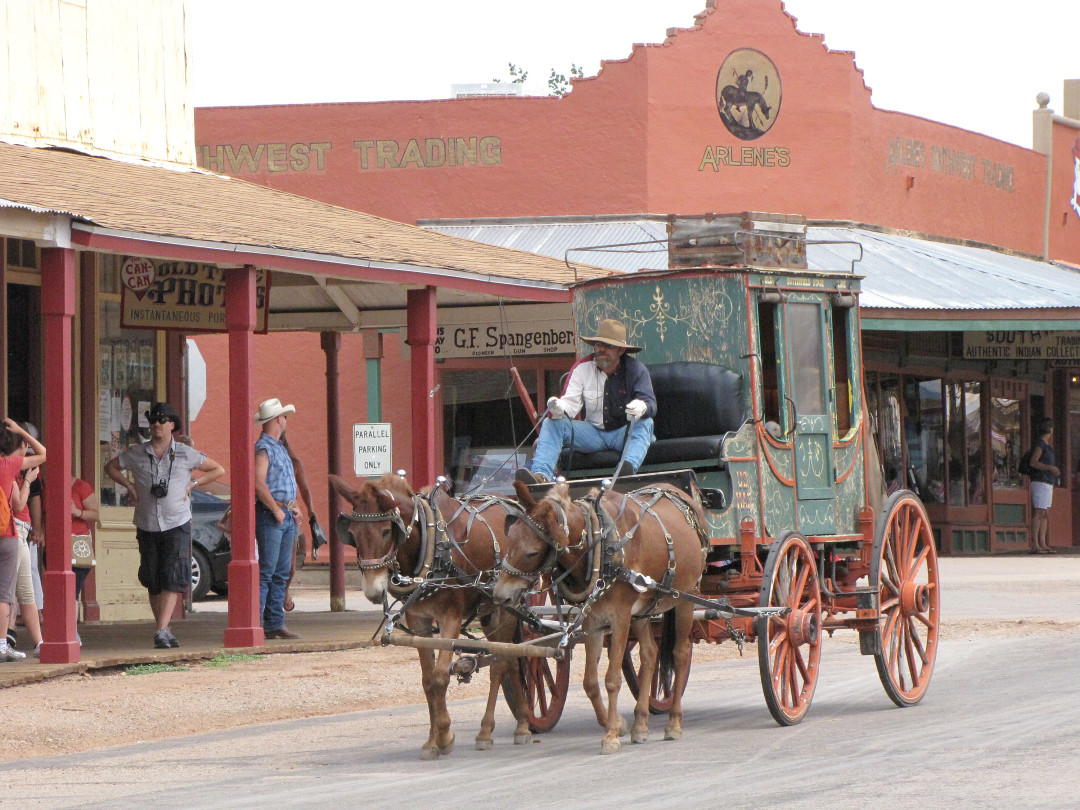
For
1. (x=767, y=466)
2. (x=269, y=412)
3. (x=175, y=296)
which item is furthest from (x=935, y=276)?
(x=767, y=466)

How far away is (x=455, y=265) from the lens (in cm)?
1471

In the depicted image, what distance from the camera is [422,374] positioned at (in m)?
15.1

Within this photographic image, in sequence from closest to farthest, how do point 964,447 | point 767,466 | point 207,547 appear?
point 767,466
point 207,547
point 964,447

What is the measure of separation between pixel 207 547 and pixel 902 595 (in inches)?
461

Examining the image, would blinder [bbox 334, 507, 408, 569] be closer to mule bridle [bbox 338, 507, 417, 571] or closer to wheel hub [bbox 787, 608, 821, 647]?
mule bridle [bbox 338, 507, 417, 571]

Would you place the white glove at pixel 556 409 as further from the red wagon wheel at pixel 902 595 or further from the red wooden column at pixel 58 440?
the red wooden column at pixel 58 440

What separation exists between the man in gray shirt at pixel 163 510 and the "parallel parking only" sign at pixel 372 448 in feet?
7.52

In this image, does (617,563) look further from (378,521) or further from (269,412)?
(269,412)

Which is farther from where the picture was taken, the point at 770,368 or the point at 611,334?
the point at 770,368

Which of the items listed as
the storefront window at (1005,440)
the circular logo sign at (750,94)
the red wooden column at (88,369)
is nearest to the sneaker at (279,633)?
the red wooden column at (88,369)

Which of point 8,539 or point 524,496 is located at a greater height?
point 524,496

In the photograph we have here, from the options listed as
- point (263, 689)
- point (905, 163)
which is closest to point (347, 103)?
point (905, 163)

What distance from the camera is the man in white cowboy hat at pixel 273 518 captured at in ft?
46.1

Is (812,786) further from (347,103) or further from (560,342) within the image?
(347,103)
